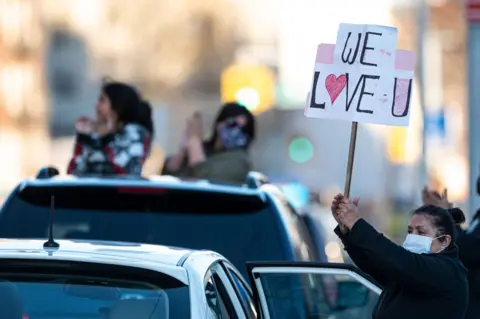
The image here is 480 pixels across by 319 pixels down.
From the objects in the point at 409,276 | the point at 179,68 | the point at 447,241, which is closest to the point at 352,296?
the point at 447,241

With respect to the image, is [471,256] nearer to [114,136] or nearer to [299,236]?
[299,236]

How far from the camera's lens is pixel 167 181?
7680 mm

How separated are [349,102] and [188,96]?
244 feet

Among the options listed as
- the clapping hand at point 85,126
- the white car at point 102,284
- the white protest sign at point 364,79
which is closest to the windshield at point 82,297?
the white car at point 102,284

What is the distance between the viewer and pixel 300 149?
48688 millimetres

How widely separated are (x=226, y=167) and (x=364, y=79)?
3.82 meters

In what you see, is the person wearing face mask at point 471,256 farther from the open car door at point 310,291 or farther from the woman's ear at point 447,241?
the woman's ear at point 447,241

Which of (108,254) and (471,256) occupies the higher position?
(108,254)

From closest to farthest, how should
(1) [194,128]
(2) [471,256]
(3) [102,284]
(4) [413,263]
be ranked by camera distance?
1. (3) [102,284]
2. (4) [413,263]
3. (2) [471,256]
4. (1) [194,128]

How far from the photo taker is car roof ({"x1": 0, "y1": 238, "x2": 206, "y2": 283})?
520 cm

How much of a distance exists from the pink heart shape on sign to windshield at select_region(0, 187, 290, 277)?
1167 millimetres

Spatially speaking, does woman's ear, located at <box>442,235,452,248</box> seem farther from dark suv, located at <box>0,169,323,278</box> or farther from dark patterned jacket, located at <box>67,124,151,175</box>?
dark patterned jacket, located at <box>67,124,151,175</box>

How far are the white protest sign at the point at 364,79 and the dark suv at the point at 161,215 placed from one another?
1160 mm

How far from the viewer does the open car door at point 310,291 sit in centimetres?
602
